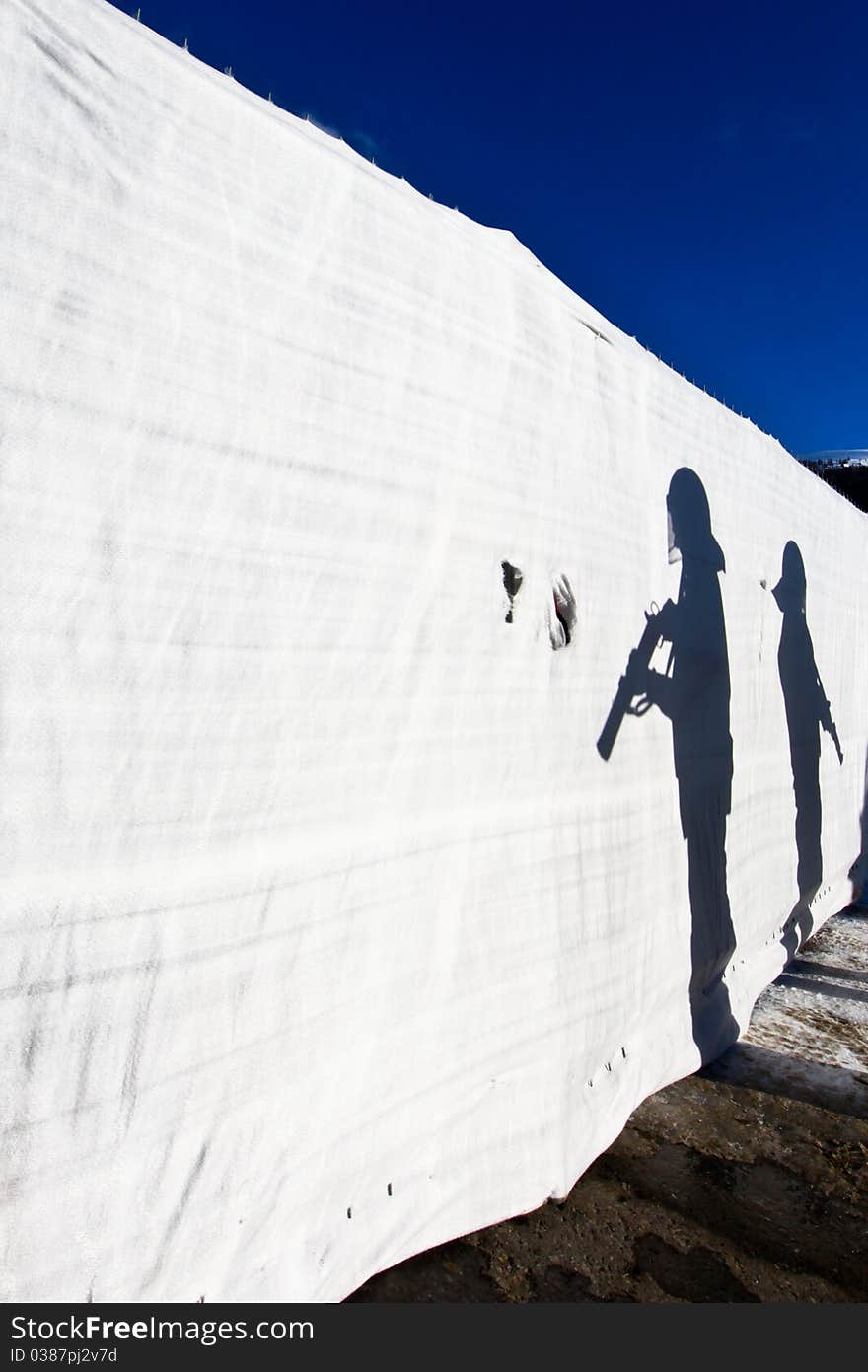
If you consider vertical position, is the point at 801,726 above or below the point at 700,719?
below

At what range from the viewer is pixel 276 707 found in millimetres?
1624

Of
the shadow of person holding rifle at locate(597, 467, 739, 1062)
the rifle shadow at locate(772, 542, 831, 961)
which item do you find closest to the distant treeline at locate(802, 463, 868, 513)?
the rifle shadow at locate(772, 542, 831, 961)

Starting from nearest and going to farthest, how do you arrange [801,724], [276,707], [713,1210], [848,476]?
[276,707], [713,1210], [801,724], [848,476]

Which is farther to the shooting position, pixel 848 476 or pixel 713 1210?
pixel 848 476

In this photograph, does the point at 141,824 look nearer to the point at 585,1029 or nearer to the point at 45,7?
the point at 45,7

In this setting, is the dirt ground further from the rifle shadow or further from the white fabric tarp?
the rifle shadow

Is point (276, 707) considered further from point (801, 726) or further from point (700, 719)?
point (801, 726)

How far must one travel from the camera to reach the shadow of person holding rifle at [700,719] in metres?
3.05

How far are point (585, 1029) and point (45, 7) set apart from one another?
8.18 ft

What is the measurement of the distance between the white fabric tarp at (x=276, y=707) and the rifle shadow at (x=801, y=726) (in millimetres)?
2196

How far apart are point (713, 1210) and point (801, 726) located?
3.07 m

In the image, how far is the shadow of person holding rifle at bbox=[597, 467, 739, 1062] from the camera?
3.05 m

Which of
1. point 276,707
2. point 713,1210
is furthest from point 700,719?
point 276,707

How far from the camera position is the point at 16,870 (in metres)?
1.26
